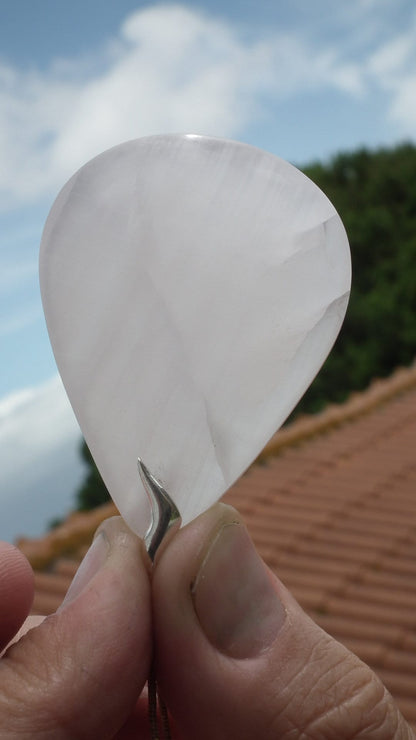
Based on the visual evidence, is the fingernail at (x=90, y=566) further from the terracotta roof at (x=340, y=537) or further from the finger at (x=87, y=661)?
the terracotta roof at (x=340, y=537)

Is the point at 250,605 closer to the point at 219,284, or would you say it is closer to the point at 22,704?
the point at 22,704

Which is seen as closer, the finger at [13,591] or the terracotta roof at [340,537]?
the finger at [13,591]

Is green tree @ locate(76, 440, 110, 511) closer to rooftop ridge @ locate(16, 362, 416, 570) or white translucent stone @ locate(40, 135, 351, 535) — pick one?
rooftop ridge @ locate(16, 362, 416, 570)

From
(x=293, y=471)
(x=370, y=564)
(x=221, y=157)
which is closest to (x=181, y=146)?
(x=221, y=157)

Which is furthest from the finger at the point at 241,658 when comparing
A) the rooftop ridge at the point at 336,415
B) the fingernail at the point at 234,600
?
the rooftop ridge at the point at 336,415

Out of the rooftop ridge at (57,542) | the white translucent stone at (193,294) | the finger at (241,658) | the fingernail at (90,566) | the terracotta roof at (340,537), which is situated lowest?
the terracotta roof at (340,537)

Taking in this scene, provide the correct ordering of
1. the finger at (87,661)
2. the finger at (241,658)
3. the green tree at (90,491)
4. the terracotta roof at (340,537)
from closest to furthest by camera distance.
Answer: the finger at (87,661) < the finger at (241,658) < the terracotta roof at (340,537) < the green tree at (90,491)

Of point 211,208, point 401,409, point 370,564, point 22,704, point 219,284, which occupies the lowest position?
point 401,409
